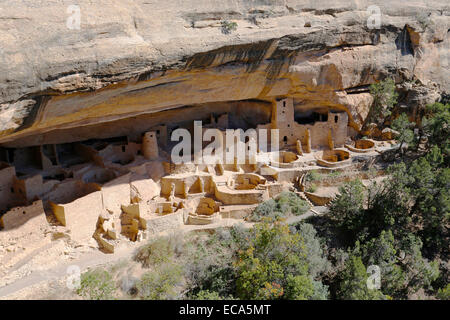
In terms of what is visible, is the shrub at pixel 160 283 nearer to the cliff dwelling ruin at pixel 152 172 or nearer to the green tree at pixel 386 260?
the cliff dwelling ruin at pixel 152 172

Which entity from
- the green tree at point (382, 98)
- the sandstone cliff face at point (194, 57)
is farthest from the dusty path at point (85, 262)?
the green tree at point (382, 98)

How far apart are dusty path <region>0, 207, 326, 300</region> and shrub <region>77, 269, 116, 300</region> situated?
68cm

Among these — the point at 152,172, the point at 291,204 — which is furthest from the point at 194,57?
the point at 291,204

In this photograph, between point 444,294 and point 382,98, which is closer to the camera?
point 444,294

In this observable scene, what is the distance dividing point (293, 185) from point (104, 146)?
23.8 ft

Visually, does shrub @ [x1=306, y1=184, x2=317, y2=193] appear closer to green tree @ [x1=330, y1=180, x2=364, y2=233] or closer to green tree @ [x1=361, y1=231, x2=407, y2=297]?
green tree @ [x1=330, y1=180, x2=364, y2=233]

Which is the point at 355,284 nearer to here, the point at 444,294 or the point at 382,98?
the point at 444,294

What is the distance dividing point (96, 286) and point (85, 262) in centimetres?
142

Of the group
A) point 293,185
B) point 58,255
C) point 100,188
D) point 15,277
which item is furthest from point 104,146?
point 293,185

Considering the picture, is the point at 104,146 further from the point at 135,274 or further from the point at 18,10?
the point at 18,10

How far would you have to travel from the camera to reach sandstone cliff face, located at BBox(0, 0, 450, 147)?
36.1 ft

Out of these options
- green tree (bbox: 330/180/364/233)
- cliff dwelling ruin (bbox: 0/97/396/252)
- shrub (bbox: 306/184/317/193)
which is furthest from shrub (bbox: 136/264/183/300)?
shrub (bbox: 306/184/317/193)

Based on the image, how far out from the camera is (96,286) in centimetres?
1213

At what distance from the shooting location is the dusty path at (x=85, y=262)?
12200mm
